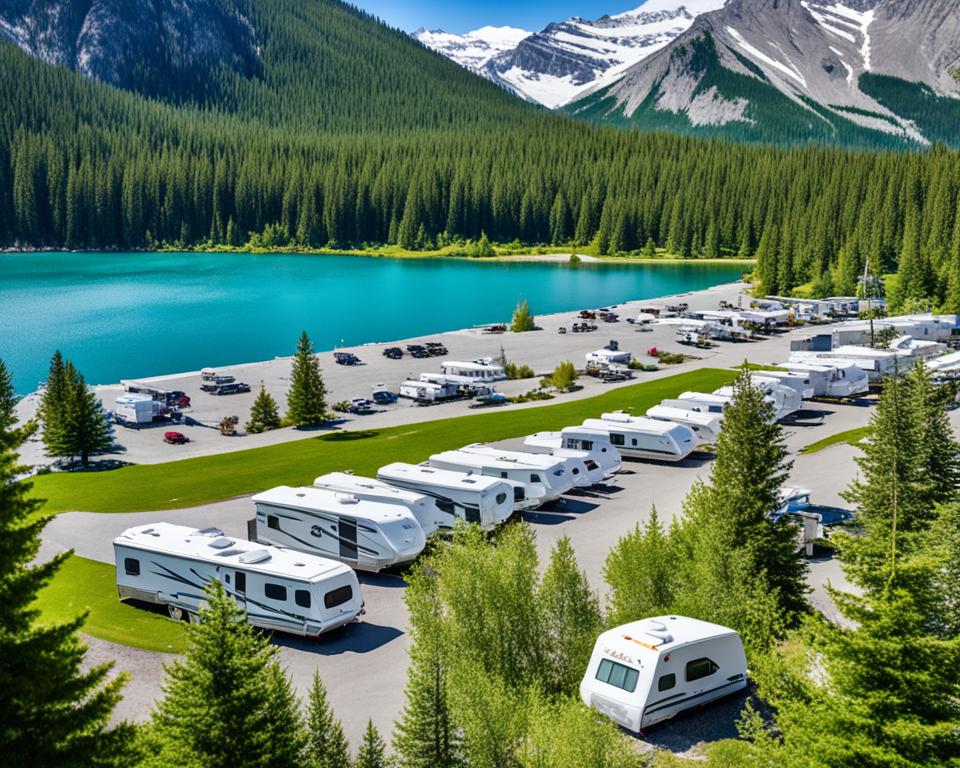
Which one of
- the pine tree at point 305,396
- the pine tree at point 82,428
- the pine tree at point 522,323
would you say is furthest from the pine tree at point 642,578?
the pine tree at point 522,323

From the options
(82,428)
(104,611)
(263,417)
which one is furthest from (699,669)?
(263,417)

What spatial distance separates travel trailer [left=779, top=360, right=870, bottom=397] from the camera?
52.5m

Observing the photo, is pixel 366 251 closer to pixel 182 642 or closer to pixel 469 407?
pixel 469 407

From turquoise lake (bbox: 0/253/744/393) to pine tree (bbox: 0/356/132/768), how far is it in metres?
67.4

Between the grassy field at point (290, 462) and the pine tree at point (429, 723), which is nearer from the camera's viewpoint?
the pine tree at point (429, 723)

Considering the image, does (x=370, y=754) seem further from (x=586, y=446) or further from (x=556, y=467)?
(x=586, y=446)

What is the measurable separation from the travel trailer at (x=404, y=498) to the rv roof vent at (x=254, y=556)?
6146mm

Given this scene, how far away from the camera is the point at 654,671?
1720 cm

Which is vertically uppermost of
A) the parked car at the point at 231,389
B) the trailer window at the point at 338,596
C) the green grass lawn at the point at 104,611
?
the trailer window at the point at 338,596

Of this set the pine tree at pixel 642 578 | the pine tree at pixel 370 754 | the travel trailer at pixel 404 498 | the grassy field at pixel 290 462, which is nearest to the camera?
the pine tree at pixel 370 754

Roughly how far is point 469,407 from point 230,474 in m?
20.4

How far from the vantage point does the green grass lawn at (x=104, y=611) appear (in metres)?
22.8

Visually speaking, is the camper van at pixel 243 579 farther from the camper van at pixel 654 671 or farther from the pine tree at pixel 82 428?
the pine tree at pixel 82 428

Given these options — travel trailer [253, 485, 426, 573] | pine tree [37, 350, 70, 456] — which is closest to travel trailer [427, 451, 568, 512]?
travel trailer [253, 485, 426, 573]
